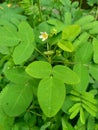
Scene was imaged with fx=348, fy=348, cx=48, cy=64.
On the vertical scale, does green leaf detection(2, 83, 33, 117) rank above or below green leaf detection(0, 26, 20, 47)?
below

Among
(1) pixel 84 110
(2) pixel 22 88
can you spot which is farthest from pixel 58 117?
(2) pixel 22 88

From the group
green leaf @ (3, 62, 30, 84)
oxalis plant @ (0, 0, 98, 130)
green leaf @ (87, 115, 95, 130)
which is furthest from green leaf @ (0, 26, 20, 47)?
green leaf @ (87, 115, 95, 130)

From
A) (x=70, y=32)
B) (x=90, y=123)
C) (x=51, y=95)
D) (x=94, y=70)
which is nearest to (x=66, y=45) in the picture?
(x=70, y=32)

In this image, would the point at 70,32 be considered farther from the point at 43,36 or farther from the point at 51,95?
the point at 51,95

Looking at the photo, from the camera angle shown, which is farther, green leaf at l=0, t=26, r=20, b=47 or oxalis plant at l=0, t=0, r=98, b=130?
green leaf at l=0, t=26, r=20, b=47

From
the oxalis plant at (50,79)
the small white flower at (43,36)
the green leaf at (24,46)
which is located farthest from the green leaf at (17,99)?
the small white flower at (43,36)

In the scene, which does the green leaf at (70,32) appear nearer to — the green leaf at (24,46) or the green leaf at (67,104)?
the green leaf at (24,46)

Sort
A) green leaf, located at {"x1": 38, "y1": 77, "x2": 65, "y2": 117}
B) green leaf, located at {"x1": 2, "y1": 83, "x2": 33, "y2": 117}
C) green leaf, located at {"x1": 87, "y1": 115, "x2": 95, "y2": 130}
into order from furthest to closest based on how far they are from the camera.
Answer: green leaf, located at {"x1": 87, "y1": 115, "x2": 95, "y2": 130} < green leaf, located at {"x1": 2, "y1": 83, "x2": 33, "y2": 117} < green leaf, located at {"x1": 38, "y1": 77, "x2": 65, "y2": 117}

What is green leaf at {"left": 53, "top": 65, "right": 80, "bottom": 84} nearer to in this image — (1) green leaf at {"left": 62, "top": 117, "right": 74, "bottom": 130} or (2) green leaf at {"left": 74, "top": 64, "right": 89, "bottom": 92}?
(2) green leaf at {"left": 74, "top": 64, "right": 89, "bottom": 92}
